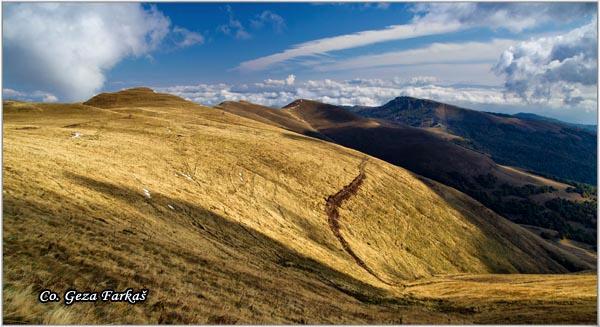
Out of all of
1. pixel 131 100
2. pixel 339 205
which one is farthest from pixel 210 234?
pixel 131 100

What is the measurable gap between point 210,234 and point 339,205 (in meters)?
44.5

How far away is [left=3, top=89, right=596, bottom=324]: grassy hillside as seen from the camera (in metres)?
20.9

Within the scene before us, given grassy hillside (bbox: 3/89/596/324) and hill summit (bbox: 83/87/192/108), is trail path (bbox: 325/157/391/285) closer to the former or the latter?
grassy hillside (bbox: 3/89/596/324)

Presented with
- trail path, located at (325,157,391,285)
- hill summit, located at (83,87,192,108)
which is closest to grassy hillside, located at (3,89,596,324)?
trail path, located at (325,157,391,285)

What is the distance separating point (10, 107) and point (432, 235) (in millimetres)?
121663

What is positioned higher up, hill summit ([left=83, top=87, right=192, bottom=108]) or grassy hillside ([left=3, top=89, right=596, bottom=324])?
hill summit ([left=83, top=87, right=192, bottom=108])

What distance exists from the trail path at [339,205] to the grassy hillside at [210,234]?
124cm

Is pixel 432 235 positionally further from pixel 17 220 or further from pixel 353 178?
pixel 17 220

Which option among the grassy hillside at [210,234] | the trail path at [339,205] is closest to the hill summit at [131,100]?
the grassy hillside at [210,234]

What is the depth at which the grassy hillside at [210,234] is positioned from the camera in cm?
2088

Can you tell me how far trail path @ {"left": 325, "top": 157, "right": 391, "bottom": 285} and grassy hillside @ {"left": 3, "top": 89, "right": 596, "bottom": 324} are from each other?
4.07 feet

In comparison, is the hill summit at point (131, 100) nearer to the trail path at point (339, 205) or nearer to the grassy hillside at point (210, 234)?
the grassy hillside at point (210, 234)

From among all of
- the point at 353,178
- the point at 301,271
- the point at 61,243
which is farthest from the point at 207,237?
the point at 353,178

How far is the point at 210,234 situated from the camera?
3972 centimetres
